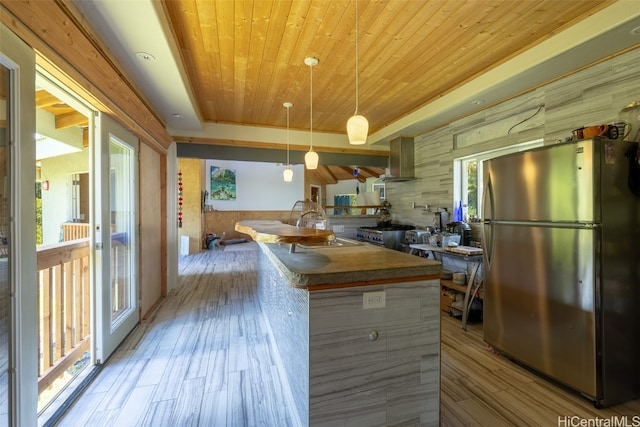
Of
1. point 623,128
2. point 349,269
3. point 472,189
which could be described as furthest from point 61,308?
point 472,189

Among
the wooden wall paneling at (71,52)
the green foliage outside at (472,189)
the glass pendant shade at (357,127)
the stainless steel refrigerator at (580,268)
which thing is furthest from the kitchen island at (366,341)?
the green foliage outside at (472,189)

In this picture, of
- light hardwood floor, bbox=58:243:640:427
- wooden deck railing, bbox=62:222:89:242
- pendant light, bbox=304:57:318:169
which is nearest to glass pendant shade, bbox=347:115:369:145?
pendant light, bbox=304:57:318:169

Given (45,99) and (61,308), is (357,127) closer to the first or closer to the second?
(61,308)

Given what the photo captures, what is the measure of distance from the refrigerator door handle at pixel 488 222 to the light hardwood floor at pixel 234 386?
85cm

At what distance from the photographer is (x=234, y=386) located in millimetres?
1958

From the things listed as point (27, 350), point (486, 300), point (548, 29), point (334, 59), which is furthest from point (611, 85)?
point (27, 350)

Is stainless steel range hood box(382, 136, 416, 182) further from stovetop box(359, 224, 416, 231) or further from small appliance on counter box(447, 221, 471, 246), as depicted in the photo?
small appliance on counter box(447, 221, 471, 246)

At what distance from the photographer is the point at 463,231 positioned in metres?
3.45

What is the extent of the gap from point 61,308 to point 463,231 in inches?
160

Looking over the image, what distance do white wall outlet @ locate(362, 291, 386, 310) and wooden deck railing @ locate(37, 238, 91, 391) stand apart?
7.01 ft

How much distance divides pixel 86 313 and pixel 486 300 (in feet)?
11.9

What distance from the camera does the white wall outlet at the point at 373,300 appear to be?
1.33 meters

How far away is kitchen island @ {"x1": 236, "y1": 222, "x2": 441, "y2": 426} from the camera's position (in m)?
1.26

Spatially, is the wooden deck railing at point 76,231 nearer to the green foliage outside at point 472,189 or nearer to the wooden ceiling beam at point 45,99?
the wooden ceiling beam at point 45,99
